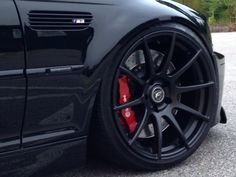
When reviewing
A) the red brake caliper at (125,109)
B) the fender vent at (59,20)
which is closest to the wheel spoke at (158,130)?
the red brake caliper at (125,109)

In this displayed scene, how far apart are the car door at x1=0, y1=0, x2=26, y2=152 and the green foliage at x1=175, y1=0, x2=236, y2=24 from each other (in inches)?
553

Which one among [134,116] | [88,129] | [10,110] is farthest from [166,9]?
[10,110]

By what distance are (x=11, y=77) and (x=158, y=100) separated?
38.4 inches

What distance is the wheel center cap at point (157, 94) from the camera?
304cm

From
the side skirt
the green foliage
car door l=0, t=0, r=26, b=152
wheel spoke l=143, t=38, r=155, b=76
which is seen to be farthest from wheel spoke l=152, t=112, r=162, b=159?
the green foliage

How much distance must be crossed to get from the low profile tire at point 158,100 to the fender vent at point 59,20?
27 cm

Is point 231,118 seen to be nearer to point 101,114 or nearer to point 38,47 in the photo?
point 101,114

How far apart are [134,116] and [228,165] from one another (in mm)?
683

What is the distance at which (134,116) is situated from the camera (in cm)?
305

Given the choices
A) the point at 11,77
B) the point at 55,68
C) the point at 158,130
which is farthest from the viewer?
the point at 158,130

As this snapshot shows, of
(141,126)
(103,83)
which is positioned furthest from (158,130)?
(103,83)

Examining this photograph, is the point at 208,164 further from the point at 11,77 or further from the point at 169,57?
the point at 11,77

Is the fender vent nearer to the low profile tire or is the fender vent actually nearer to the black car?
the black car

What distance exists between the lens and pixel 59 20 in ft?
8.51
